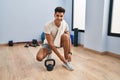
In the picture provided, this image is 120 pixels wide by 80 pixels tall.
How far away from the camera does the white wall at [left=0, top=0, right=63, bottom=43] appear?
3.64 metres

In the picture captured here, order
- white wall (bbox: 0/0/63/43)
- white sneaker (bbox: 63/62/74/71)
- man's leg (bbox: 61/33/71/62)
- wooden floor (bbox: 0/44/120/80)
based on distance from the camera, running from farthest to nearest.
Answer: white wall (bbox: 0/0/63/43) → man's leg (bbox: 61/33/71/62) → white sneaker (bbox: 63/62/74/71) → wooden floor (bbox: 0/44/120/80)

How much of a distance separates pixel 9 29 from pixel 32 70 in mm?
2089

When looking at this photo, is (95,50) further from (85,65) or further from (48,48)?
(48,48)

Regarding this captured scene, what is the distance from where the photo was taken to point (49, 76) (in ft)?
6.00

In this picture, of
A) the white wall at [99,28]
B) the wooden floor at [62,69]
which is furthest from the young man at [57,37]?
the white wall at [99,28]

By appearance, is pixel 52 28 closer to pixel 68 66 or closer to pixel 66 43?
pixel 66 43

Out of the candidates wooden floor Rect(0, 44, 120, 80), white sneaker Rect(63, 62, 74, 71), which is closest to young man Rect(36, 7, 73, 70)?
white sneaker Rect(63, 62, 74, 71)

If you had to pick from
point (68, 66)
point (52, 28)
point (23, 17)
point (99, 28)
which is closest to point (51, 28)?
point (52, 28)

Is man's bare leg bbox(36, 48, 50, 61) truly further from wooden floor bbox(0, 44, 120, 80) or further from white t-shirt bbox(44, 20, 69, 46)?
white t-shirt bbox(44, 20, 69, 46)

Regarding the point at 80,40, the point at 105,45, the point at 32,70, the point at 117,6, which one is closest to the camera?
the point at 32,70

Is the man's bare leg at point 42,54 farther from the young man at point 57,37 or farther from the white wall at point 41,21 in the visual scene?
the white wall at point 41,21

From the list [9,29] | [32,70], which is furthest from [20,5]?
[32,70]

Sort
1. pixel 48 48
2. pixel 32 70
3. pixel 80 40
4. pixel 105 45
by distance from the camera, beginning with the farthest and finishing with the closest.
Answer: pixel 80 40
pixel 105 45
pixel 48 48
pixel 32 70

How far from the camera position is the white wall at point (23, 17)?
143 inches
